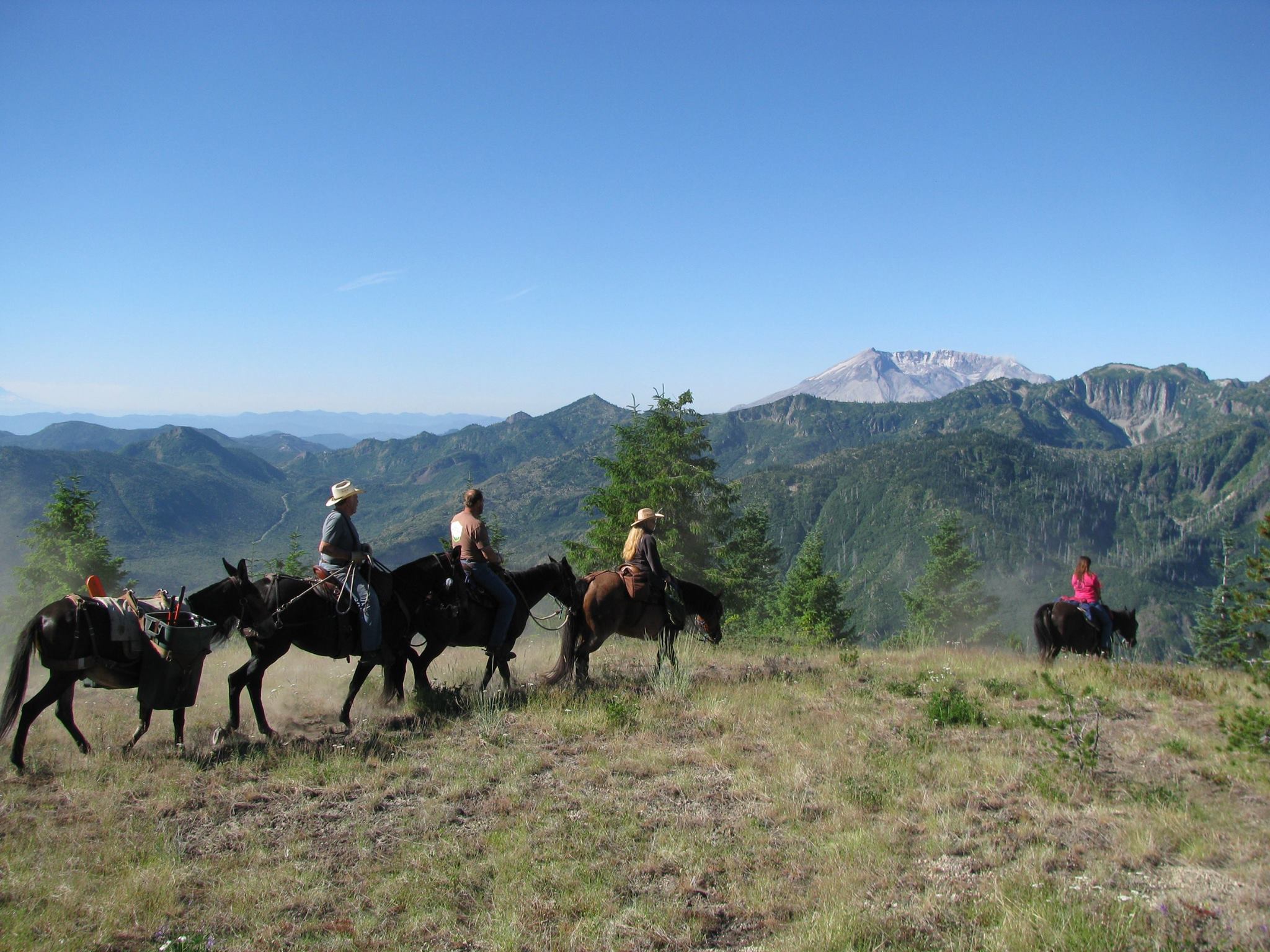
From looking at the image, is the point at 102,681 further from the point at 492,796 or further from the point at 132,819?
the point at 492,796

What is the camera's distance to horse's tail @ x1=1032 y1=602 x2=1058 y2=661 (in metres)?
13.9

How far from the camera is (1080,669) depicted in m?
12.5

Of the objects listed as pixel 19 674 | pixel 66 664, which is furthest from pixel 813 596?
pixel 19 674

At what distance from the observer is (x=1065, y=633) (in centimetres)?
1389

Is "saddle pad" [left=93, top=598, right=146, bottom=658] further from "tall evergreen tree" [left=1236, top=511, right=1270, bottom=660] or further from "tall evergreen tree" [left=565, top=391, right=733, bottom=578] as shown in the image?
"tall evergreen tree" [left=565, top=391, right=733, bottom=578]

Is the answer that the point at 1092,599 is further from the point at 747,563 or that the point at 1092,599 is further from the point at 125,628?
the point at 747,563

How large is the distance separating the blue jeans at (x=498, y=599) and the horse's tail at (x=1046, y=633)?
10.2m

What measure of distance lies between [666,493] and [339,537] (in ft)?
71.2

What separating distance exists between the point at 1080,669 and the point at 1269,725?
21.8 feet

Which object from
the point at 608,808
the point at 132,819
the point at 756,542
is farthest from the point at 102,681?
the point at 756,542

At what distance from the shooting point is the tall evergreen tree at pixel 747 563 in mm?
34875

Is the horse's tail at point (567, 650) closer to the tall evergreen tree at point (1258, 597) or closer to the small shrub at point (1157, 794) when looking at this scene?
the small shrub at point (1157, 794)

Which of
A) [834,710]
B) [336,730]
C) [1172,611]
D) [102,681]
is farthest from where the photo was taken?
[1172,611]

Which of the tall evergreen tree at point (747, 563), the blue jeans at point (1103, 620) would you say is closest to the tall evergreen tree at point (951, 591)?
the tall evergreen tree at point (747, 563)
